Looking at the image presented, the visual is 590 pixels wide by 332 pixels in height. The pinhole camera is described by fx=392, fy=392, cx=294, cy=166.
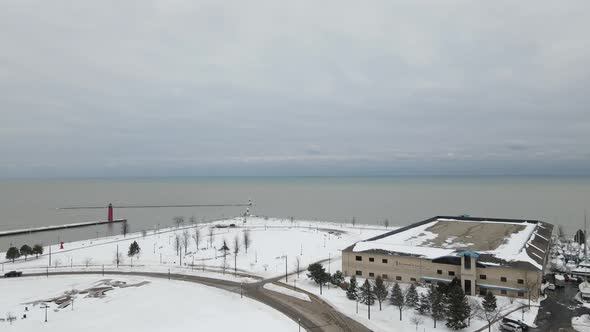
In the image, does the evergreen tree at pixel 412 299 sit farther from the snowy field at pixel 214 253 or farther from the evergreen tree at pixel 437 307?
the snowy field at pixel 214 253

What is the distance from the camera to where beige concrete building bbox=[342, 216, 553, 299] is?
4647cm

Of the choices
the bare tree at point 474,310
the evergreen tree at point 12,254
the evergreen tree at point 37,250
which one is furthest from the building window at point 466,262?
the evergreen tree at point 12,254

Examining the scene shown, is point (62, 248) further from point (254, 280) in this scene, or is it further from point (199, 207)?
point (199, 207)

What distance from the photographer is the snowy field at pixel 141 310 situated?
39906 mm

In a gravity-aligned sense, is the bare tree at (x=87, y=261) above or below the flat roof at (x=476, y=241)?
below

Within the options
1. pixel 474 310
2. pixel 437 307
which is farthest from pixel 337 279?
pixel 474 310

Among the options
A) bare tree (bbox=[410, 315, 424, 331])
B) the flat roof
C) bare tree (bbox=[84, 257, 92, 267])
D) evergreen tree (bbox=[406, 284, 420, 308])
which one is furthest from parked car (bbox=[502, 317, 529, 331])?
bare tree (bbox=[84, 257, 92, 267])

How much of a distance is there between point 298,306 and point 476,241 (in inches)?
1302

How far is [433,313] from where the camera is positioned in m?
39.3

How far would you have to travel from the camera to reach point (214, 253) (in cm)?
7650

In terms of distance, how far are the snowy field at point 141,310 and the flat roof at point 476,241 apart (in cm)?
1986

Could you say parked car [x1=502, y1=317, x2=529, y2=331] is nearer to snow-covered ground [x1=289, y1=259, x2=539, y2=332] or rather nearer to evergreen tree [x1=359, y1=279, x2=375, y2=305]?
snow-covered ground [x1=289, y1=259, x2=539, y2=332]

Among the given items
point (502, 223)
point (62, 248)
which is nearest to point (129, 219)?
point (62, 248)

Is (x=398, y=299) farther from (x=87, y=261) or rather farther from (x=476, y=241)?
(x=87, y=261)
